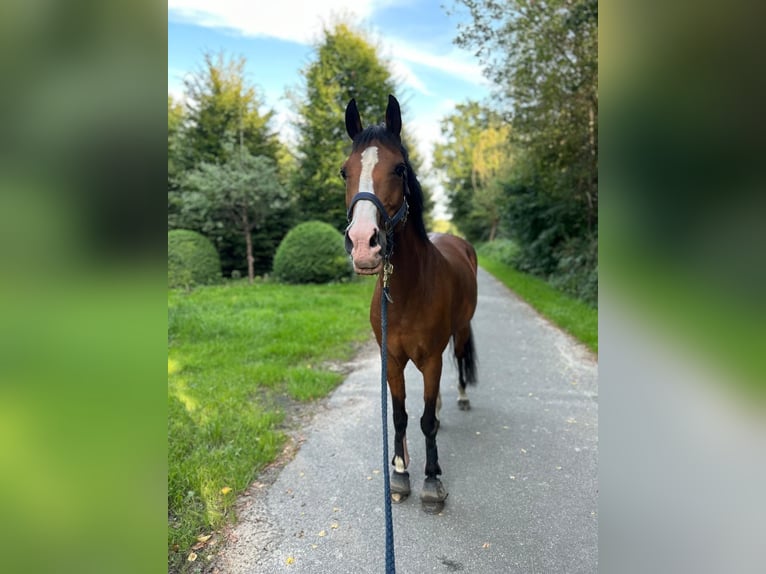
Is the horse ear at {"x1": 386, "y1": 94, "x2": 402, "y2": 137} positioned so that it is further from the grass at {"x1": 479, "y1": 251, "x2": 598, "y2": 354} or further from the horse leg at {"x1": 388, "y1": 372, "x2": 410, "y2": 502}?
the grass at {"x1": 479, "y1": 251, "x2": 598, "y2": 354}

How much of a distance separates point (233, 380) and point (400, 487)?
2481 millimetres

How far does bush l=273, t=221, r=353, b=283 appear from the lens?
38.2ft

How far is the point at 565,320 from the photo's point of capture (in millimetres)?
7250

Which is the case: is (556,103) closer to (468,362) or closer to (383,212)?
(468,362)

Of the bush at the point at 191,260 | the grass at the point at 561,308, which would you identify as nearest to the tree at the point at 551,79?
the grass at the point at 561,308

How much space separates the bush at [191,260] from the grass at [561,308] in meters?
8.17

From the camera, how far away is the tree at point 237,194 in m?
12.1

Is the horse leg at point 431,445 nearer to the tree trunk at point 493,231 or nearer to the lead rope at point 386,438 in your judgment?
the lead rope at point 386,438

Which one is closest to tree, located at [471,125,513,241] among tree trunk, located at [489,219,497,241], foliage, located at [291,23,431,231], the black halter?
tree trunk, located at [489,219,497,241]

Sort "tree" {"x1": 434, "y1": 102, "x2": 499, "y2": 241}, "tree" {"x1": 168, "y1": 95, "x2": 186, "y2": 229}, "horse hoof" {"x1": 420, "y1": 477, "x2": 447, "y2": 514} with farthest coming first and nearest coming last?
"tree" {"x1": 434, "y1": 102, "x2": 499, "y2": 241}, "tree" {"x1": 168, "y1": 95, "x2": 186, "y2": 229}, "horse hoof" {"x1": 420, "y1": 477, "x2": 447, "y2": 514}

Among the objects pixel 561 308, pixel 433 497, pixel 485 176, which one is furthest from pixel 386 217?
pixel 485 176

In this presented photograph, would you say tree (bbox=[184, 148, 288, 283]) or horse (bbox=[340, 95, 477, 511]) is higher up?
tree (bbox=[184, 148, 288, 283])

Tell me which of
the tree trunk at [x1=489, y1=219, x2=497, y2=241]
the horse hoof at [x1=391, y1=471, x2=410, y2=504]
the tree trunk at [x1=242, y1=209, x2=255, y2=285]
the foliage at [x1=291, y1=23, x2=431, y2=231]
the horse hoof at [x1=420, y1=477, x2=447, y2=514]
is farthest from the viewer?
the tree trunk at [x1=489, y1=219, x2=497, y2=241]
